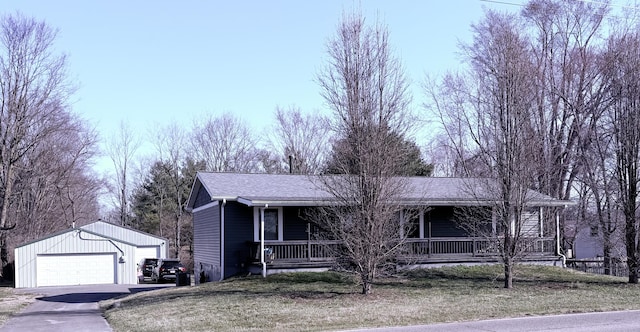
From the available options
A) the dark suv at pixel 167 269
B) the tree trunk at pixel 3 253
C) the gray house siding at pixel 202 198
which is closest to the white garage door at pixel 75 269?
the dark suv at pixel 167 269

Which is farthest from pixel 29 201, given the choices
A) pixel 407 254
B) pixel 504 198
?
pixel 504 198

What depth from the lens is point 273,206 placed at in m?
25.8

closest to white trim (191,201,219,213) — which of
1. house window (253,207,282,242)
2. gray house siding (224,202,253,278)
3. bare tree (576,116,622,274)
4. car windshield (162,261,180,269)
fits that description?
gray house siding (224,202,253,278)

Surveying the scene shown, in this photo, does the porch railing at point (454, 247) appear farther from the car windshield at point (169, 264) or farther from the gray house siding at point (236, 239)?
the car windshield at point (169, 264)

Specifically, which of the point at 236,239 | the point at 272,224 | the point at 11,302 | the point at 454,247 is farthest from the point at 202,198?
the point at 454,247

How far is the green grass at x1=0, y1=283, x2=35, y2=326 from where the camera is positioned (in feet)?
71.7

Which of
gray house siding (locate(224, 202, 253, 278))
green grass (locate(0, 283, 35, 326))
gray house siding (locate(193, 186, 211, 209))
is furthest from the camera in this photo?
gray house siding (locate(193, 186, 211, 209))

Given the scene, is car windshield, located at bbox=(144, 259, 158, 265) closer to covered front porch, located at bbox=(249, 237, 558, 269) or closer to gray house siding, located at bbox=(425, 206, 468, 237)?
covered front porch, located at bbox=(249, 237, 558, 269)

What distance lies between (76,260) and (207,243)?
14.6 metres

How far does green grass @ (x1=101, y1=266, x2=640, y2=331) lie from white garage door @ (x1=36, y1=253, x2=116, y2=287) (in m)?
16.8

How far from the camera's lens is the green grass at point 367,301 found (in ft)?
52.6

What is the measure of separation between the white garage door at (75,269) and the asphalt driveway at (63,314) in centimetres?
763

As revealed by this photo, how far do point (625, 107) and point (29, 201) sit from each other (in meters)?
45.3

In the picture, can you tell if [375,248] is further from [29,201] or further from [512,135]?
[29,201]
